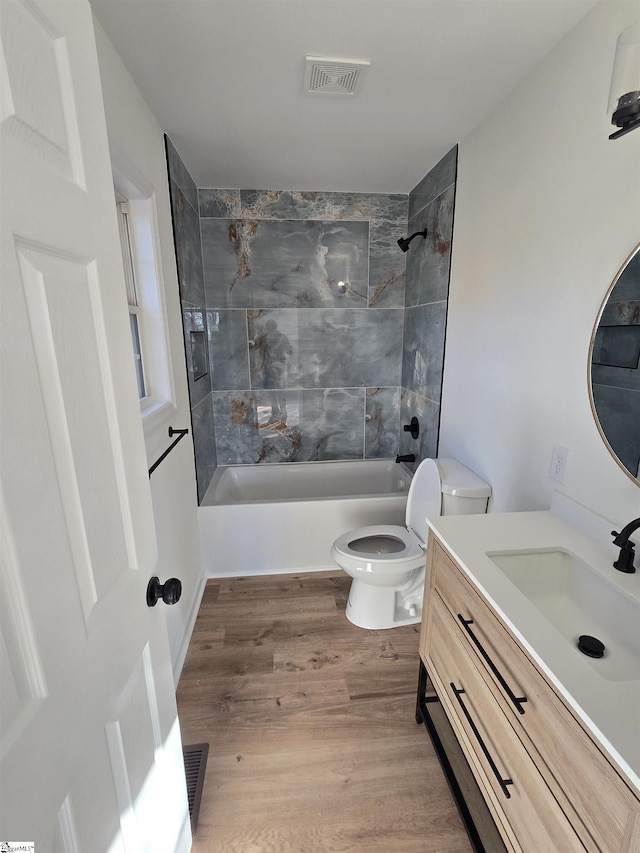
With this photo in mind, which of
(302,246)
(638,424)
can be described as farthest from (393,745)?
(302,246)

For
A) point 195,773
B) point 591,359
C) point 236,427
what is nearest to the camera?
point 591,359

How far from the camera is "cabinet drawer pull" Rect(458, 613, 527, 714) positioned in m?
0.90

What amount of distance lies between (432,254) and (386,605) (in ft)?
6.73

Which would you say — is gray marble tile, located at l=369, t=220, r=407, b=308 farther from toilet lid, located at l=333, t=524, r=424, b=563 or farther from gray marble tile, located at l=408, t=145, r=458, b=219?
toilet lid, located at l=333, t=524, r=424, b=563

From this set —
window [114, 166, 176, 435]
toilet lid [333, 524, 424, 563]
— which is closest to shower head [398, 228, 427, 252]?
window [114, 166, 176, 435]

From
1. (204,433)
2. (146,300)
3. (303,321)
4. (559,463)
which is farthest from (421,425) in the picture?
(146,300)

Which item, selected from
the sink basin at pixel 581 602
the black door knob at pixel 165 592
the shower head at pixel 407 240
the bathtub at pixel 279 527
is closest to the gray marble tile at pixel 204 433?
the bathtub at pixel 279 527

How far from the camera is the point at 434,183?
239cm

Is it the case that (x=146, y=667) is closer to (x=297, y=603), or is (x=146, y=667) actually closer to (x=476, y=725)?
(x=476, y=725)

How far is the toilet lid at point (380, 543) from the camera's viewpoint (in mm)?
1975

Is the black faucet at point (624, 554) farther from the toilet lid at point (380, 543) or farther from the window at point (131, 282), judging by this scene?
the window at point (131, 282)

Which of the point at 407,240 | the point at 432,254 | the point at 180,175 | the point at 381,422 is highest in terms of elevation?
the point at 180,175

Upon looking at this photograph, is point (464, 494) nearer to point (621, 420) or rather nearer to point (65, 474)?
point (621, 420)

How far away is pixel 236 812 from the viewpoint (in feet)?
4.25
